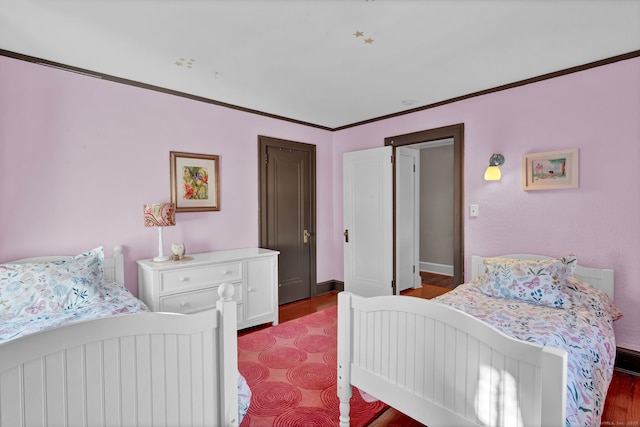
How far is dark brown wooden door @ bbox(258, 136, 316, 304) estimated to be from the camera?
400 centimetres

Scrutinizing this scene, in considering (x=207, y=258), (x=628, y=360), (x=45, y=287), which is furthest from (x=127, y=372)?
(x=628, y=360)

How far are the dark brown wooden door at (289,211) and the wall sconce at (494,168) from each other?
86.8 inches

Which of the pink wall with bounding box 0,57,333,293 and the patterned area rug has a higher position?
the pink wall with bounding box 0,57,333,293

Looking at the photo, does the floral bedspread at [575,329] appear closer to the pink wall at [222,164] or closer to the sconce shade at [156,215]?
the pink wall at [222,164]

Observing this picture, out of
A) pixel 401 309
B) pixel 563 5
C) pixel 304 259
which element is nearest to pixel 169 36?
pixel 401 309

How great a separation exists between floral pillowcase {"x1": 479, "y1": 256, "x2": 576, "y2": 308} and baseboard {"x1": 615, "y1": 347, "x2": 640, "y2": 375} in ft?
2.82

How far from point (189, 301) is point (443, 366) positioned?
7.46 feet

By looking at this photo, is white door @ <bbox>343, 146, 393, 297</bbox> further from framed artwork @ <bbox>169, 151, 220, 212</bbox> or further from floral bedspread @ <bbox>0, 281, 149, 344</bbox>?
floral bedspread @ <bbox>0, 281, 149, 344</bbox>

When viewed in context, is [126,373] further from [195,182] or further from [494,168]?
[494,168]

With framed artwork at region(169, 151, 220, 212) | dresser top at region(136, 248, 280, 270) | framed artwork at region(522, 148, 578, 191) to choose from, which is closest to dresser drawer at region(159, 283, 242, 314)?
dresser top at region(136, 248, 280, 270)

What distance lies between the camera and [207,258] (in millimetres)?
3150

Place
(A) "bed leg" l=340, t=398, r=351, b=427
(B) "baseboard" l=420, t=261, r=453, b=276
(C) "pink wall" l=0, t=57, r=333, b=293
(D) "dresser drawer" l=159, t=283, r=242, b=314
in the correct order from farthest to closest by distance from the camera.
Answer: (B) "baseboard" l=420, t=261, r=453, b=276 < (D) "dresser drawer" l=159, t=283, r=242, b=314 < (C) "pink wall" l=0, t=57, r=333, b=293 < (A) "bed leg" l=340, t=398, r=351, b=427

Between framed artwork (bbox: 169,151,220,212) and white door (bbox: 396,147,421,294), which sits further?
white door (bbox: 396,147,421,294)

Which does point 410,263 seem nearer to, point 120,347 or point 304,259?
point 304,259
